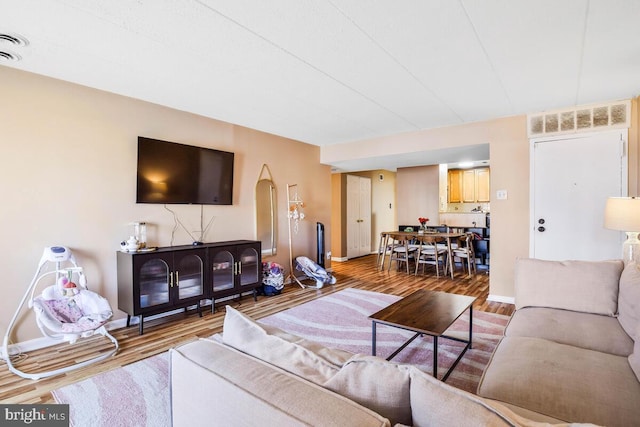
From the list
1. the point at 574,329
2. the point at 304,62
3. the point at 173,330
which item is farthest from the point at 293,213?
the point at 574,329

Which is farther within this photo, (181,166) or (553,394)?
(181,166)

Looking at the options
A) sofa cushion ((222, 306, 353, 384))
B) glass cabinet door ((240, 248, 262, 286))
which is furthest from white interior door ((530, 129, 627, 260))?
sofa cushion ((222, 306, 353, 384))

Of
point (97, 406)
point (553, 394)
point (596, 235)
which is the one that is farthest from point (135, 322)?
point (596, 235)

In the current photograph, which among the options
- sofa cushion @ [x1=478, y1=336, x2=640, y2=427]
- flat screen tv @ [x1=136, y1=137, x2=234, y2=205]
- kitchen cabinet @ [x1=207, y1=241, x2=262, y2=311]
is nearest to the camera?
sofa cushion @ [x1=478, y1=336, x2=640, y2=427]

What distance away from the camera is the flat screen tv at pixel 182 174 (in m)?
3.35

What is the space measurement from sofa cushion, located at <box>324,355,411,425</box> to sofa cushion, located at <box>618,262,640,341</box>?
163 cm

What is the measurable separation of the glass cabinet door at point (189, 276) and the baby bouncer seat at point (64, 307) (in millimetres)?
743

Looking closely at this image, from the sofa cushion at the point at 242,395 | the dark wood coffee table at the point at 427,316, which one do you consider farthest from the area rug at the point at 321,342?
the sofa cushion at the point at 242,395

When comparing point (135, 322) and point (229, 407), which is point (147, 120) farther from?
point (229, 407)

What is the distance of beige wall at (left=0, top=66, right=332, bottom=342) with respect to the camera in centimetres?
263

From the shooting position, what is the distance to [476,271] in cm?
597

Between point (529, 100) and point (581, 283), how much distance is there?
2.09 metres

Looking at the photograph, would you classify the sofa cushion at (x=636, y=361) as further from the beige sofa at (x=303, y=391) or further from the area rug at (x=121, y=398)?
the area rug at (x=121, y=398)

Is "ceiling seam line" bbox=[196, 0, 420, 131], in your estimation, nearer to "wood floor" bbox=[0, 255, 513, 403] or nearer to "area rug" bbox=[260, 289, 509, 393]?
"area rug" bbox=[260, 289, 509, 393]
